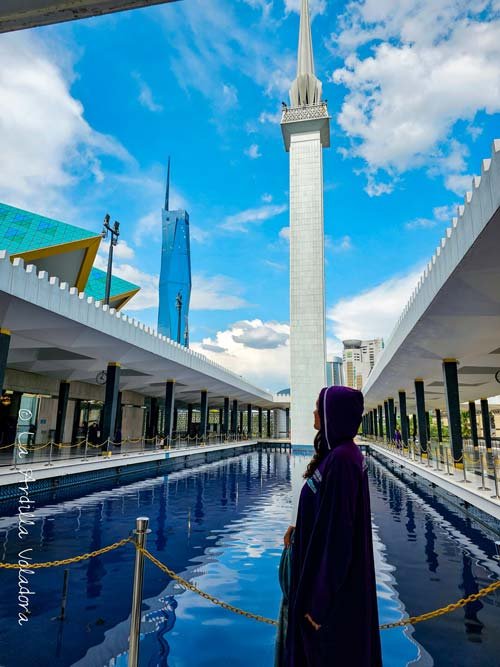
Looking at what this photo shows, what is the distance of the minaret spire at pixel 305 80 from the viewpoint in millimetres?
40281

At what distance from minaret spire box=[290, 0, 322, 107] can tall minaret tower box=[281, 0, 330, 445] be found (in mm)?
1918

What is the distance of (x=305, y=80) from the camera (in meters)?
40.6

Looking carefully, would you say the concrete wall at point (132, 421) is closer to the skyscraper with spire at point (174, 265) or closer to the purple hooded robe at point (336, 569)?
the purple hooded robe at point (336, 569)

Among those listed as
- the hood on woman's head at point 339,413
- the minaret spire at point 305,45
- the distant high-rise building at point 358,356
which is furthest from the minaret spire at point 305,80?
the distant high-rise building at point 358,356

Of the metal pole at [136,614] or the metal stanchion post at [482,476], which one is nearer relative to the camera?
the metal pole at [136,614]

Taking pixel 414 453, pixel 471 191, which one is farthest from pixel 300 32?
pixel 471 191

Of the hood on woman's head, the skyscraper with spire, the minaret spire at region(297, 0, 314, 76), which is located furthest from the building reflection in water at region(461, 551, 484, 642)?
the skyscraper with spire

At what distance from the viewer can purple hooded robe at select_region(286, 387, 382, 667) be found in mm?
1669

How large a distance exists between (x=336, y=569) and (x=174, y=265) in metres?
92.6

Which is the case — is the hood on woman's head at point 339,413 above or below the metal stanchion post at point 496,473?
above

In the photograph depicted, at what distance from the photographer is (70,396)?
908 inches

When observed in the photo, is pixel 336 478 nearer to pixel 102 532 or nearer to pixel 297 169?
pixel 102 532

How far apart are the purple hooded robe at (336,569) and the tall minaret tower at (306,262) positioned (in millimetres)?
30574

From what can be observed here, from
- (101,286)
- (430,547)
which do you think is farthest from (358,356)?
(430,547)
